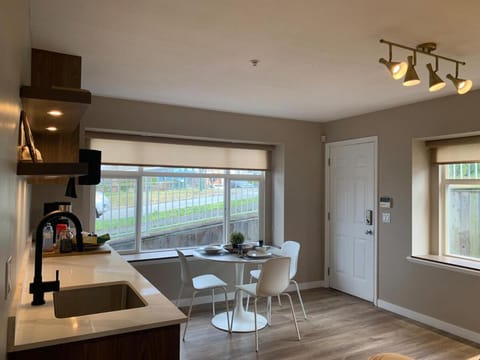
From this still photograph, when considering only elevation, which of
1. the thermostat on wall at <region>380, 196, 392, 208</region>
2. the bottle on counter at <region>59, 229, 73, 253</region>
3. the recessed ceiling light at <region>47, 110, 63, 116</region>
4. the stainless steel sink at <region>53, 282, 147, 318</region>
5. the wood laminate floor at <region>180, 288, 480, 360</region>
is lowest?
the wood laminate floor at <region>180, 288, 480, 360</region>

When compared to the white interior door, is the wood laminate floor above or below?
below

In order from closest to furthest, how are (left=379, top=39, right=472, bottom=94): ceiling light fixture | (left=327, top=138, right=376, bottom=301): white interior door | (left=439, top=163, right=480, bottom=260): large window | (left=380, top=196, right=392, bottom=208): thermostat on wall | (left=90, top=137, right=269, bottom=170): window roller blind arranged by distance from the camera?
(left=379, top=39, right=472, bottom=94): ceiling light fixture → (left=439, top=163, right=480, bottom=260): large window → (left=90, top=137, right=269, bottom=170): window roller blind → (left=380, top=196, right=392, bottom=208): thermostat on wall → (left=327, top=138, right=376, bottom=301): white interior door

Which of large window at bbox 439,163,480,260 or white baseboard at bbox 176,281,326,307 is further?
white baseboard at bbox 176,281,326,307

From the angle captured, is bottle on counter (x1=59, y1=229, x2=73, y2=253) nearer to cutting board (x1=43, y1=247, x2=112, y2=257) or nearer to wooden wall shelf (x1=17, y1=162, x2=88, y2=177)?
cutting board (x1=43, y1=247, x2=112, y2=257)

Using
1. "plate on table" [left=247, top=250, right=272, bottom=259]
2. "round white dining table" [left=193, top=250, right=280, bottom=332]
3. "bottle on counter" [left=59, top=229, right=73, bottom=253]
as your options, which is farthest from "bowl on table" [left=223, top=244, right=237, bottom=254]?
"bottle on counter" [left=59, top=229, right=73, bottom=253]

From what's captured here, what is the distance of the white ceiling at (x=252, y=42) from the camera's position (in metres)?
1.93

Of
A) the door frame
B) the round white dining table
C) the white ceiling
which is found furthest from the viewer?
the door frame

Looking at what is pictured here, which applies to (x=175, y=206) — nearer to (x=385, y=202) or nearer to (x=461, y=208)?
(x=385, y=202)

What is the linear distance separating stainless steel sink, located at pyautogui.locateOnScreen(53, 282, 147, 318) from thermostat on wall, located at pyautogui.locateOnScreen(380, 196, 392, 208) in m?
3.22

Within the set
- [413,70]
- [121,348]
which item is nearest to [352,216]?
[413,70]

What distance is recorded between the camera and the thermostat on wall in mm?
4195

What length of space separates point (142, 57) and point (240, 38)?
0.80 metres

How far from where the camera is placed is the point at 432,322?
3736mm

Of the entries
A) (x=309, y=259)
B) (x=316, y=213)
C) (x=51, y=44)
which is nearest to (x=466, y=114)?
(x=316, y=213)
